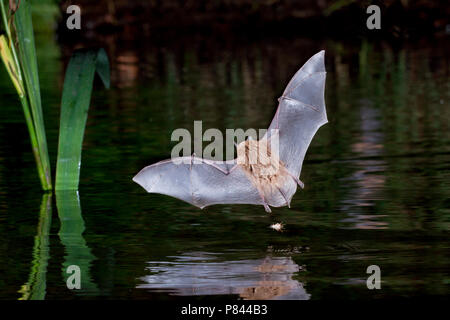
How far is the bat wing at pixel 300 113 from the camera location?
753 cm

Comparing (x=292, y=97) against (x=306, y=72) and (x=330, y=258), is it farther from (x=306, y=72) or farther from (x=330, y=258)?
(x=330, y=258)

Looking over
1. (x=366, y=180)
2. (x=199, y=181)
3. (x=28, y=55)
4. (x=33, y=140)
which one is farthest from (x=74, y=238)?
(x=366, y=180)

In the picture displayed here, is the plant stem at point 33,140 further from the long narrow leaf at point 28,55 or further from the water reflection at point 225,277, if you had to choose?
the water reflection at point 225,277

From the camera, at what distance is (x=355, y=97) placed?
14945 millimetres

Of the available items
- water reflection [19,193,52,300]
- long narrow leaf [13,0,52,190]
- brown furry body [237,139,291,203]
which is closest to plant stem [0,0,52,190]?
long narrow leaf [13,0,52,190]

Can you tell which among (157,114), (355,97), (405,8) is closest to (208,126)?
(157,114)

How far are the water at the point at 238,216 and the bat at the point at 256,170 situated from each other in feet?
0.57

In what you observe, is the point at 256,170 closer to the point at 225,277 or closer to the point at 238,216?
the point at 238,216

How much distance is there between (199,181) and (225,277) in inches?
60.4

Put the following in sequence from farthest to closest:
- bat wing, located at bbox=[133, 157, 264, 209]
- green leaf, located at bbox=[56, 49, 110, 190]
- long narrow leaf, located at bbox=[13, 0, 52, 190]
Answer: green leaf, located at bbox=[56, 49, 110, 190] < long narrow leaf, located at bbox=[13, 0, 52, 190] < bat wing, located at bbox=[133, 157, 264, 209]

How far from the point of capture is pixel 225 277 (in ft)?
19.5

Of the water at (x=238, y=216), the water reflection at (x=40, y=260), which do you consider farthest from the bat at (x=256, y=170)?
the water reflection at (x=40, y=260)

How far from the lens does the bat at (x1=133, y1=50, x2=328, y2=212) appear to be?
7227mm

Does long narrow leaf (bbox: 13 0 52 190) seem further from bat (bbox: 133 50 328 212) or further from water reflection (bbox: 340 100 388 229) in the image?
water reflection (bbox: 340 100 388 229)
